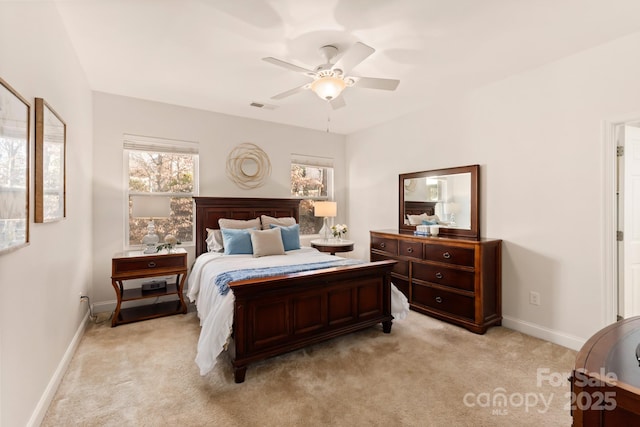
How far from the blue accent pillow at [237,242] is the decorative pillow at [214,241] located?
22cm

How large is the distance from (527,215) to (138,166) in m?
4.64

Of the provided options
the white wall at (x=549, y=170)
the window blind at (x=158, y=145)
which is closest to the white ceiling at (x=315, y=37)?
the white wall at (x=549, y=170)

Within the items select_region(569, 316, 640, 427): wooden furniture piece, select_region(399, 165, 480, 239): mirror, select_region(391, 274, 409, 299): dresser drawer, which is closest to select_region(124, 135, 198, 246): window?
select_region(391, 274, 409, 299): dresser drawer

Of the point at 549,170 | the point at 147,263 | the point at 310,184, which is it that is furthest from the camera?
the point at 310,184

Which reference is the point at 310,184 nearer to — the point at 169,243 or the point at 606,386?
the point at 169,243

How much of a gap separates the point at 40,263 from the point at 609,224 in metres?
4.26

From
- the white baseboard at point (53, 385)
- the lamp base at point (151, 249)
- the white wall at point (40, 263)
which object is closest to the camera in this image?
the white wall at point (40, 263)

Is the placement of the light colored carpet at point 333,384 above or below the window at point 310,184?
below

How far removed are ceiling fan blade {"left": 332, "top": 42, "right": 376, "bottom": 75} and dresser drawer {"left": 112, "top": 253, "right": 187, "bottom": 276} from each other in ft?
8.96

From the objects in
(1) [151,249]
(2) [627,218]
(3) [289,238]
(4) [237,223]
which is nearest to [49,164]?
(1) [151,249]

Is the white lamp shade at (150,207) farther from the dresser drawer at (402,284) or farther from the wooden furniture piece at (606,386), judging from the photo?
the wooden furniture piece at (606,386)

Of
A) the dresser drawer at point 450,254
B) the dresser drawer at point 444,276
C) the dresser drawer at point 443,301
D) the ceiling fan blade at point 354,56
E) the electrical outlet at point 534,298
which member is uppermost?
the ceiling fan blade at point 354,56

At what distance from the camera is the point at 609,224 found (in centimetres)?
254

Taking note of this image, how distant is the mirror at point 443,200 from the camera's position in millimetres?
3492
